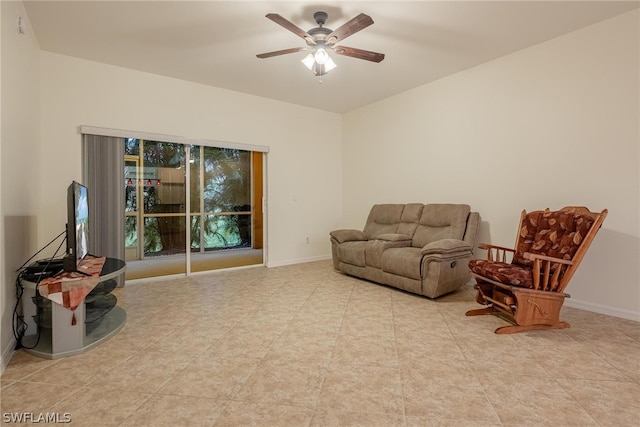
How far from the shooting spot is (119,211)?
382cm

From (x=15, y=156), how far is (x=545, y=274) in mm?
4213

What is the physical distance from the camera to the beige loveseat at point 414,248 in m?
3.32

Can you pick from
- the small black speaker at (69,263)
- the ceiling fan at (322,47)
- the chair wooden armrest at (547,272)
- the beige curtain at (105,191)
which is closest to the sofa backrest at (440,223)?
the chair wooden armrest at (547,272)

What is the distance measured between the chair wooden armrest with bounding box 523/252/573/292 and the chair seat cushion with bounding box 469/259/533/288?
0.06m

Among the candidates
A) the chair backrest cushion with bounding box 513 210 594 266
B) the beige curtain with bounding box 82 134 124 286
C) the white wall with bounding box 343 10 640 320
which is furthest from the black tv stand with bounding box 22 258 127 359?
the white wall with bounding box 343 10 640 320

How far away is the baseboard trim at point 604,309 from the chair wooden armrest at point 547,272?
33.9 inches

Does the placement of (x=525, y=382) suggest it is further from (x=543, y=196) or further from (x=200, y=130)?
(x=200, y=130)

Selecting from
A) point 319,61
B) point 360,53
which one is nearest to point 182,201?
point 319,61

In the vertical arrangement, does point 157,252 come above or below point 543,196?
below

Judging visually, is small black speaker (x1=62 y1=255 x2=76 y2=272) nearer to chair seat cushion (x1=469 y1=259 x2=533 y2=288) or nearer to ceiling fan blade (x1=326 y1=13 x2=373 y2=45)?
ceiling fan blade (x1=326 y1=13 x2=373 y2=45)

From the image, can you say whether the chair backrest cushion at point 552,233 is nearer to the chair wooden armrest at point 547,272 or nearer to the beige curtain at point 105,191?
the chair wooden armrest at point 547,272

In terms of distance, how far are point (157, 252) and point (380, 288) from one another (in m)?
3.24

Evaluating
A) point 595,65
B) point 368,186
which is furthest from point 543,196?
point 368,186

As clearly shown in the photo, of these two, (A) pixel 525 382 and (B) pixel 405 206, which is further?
(B) pixel 405 206
